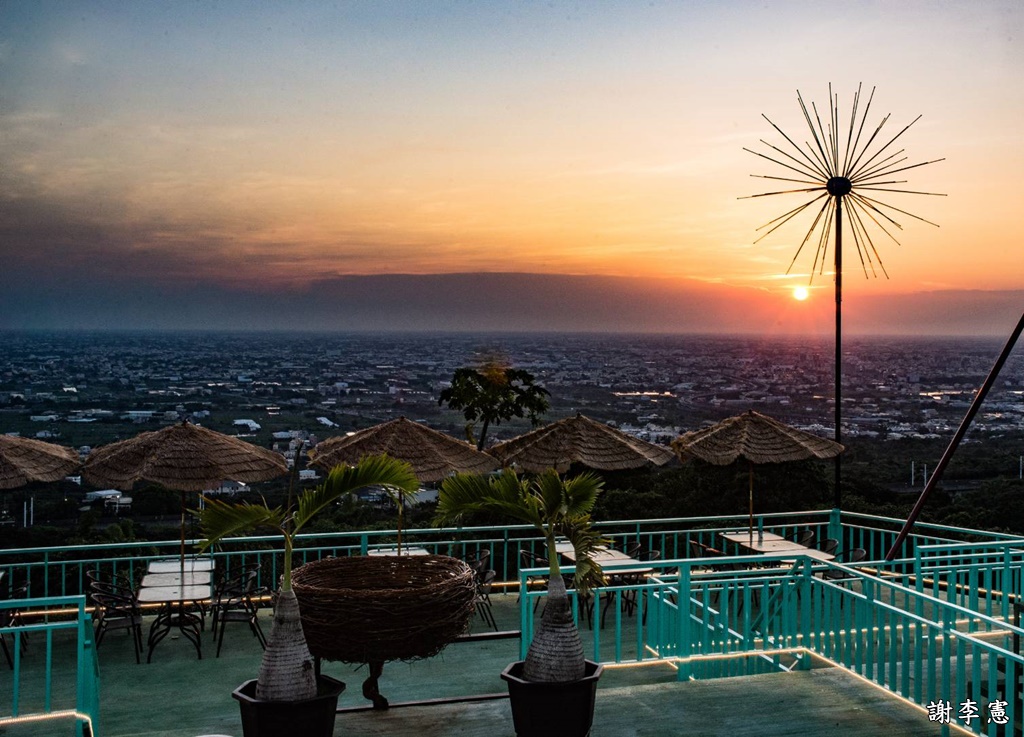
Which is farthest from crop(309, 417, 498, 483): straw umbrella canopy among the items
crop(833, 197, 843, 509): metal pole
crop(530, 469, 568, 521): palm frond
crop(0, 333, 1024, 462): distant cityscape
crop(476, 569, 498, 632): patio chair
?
crop(0, 333, 1024, 462): distant cityscape

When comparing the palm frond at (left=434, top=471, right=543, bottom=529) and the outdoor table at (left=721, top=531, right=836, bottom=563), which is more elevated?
the palm frond at (left=434, top=471, right=543, bottom=529)

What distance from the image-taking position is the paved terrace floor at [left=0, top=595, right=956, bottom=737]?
606cm

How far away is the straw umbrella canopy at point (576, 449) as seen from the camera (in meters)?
11.9

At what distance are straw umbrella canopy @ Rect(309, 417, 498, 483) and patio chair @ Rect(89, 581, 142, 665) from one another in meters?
2.59

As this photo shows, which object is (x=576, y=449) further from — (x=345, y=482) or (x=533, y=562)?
(x=345, y=482)

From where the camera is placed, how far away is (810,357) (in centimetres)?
3084


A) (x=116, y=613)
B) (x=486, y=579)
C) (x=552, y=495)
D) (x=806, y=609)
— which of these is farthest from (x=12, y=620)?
(x=806, y=609)

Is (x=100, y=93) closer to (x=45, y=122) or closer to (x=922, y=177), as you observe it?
(x=45, y=122)

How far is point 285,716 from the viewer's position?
16.6 feet

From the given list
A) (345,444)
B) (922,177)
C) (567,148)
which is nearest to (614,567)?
Result: (345,444)

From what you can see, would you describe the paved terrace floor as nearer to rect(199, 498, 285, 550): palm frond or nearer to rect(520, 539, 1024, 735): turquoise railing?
rect(520, 539, 1024, 735): turquoise railing

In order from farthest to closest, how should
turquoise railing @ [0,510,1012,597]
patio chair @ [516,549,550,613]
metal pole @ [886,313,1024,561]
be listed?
patio chair @ [516,549,550,613]
turquoise railing @ [0,510,1012,597]
metal pole @ [886,313,1024,561]

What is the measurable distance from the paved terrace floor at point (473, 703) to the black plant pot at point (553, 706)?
21.0 inches

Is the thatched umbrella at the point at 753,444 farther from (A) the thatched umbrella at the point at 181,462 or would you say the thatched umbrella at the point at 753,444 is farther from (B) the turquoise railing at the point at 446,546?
(A) the thatched umbrella at the point at 181,462
